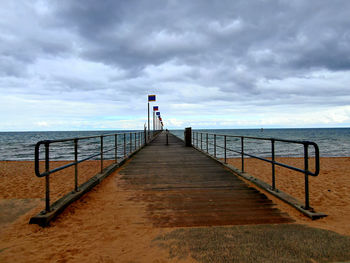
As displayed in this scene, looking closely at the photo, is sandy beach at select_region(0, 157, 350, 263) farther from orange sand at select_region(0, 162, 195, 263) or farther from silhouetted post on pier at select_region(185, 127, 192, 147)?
silhouetted post on pier at select_region(185, 127, 192, 147)

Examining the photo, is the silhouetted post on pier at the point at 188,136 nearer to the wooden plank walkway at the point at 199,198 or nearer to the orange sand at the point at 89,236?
the wooden plank walkway at the point at 199,198

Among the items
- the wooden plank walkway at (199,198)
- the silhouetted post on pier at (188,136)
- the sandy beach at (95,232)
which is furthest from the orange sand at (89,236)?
the silhouetted post on pier at (188,136)

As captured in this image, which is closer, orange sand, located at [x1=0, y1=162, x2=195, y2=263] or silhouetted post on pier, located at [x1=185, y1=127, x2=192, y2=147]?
orange sand, located at [x1=0, y1=162, x2=195, y2=263]

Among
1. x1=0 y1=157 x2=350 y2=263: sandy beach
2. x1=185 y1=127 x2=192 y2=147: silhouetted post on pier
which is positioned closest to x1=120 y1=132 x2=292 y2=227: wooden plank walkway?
x1=0 y1=157 x2=350 y2=263: sandy beach

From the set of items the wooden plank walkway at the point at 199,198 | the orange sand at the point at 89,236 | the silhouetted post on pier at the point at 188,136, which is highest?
the silhouetted post on pier at the point at 188,136

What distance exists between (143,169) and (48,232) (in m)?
3.96

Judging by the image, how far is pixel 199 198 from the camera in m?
3.98

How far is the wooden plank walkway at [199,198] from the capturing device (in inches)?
121

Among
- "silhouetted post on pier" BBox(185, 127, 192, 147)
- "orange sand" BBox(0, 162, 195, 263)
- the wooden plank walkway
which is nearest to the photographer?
"orange sand" BBox(0, 162, 195, 263)

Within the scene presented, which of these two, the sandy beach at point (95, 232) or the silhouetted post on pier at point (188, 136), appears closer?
the sandy beach at point (95, 232)

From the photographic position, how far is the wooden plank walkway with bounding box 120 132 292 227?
121 inches

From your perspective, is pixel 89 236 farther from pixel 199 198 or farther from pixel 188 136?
pixel 188 136

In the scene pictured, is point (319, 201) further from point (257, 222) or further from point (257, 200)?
point (257, 222)

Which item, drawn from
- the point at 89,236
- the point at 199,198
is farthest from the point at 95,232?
the point at 199,198
